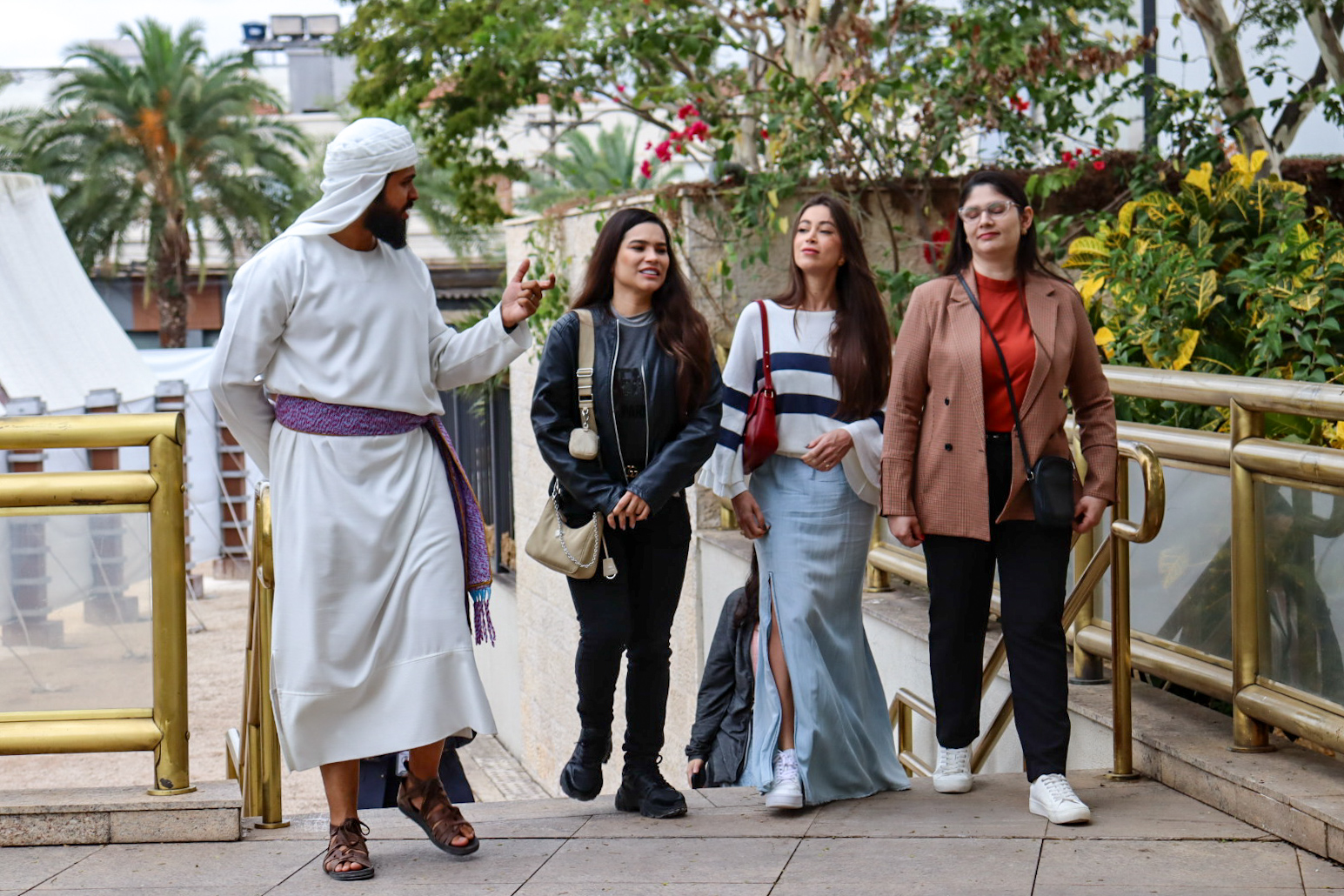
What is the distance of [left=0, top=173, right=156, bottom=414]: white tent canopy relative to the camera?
19.1m

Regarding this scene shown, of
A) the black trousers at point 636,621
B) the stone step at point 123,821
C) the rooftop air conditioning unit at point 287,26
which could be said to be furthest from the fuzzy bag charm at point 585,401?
the rooftop air conditioning unit at point 287,26

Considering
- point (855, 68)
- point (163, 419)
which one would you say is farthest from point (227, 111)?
point (163, 419)

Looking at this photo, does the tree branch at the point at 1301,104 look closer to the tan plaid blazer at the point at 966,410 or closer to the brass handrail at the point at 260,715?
the tan plaid blazer at the point at 966,410

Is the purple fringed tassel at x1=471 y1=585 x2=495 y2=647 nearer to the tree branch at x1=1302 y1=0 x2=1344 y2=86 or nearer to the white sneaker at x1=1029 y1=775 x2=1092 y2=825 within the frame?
the white sneaker at x1=1029 y1=775 x2=1092 y2=825

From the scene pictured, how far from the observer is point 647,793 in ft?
13.7

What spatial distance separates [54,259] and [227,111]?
328 inches

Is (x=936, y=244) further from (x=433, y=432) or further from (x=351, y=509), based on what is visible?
(x=351, y=509)

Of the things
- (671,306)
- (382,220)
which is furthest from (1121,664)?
(382,220)

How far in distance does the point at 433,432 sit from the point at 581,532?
46 centimetres

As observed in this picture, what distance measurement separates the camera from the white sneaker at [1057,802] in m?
3.81

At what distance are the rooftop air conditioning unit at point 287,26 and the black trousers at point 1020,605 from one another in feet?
197

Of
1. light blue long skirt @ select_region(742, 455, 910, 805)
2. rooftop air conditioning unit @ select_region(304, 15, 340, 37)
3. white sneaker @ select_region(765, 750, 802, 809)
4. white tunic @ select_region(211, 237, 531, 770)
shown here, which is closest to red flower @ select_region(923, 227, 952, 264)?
light blue long skirt @ select_region(742, 455, 910, 805)

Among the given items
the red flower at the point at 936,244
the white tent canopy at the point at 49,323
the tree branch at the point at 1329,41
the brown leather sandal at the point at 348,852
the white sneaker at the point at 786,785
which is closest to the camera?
the brown leather sandal at the point at 348,852

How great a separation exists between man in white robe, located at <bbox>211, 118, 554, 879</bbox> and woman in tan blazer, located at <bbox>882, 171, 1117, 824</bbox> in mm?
1120
